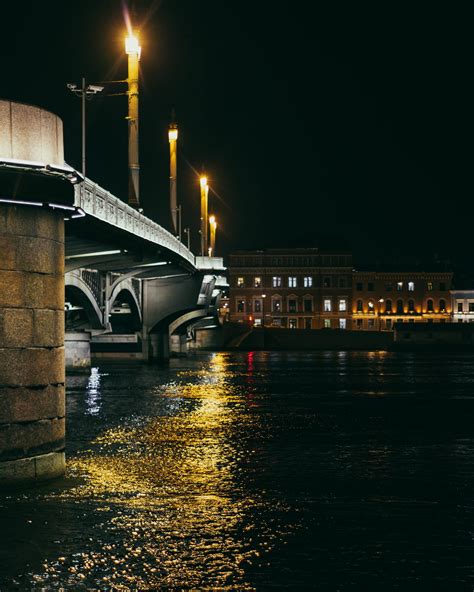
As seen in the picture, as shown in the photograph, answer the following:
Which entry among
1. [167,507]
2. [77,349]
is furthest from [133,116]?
[167,507]

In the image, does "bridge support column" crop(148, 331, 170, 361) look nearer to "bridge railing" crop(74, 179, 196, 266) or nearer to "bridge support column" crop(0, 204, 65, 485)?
"bridge railing" crop(74, 179, 196, 266)

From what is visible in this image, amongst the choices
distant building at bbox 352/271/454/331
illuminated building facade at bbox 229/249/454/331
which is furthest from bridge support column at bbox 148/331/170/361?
distant building at bbox 352/271/454/331

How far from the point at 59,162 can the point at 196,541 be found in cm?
727

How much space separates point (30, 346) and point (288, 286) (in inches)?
6465

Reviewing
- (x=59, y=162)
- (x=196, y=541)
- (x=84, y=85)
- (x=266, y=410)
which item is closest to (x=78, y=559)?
(x=196, y=541)

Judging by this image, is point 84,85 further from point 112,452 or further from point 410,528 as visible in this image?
point 410,528

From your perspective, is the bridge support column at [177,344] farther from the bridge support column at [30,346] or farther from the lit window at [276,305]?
the bridge support column at [30,346]

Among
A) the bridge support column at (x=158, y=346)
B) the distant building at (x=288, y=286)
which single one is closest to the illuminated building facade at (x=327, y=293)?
the distant building at (x=288, y=286)

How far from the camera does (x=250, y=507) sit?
53.0 feet

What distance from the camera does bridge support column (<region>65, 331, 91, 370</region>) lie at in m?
64.9

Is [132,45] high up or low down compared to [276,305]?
up

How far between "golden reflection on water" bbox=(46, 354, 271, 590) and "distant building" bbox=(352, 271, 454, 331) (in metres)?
154

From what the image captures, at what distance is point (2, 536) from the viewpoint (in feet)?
45.2

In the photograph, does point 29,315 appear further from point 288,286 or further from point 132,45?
point 288,286
